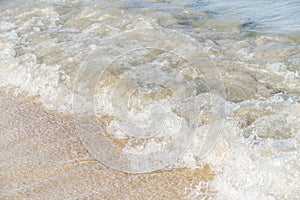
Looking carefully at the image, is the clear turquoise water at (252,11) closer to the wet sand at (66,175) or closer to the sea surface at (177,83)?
the sea surface at (177,83)

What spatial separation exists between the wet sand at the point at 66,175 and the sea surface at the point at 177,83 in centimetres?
8

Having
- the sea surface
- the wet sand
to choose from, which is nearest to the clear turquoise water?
the sea surface

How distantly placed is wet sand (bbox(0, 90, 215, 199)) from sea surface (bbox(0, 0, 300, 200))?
0.27 ft

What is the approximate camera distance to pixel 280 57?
15.7 ft

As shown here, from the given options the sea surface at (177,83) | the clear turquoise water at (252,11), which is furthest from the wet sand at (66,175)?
the clear turquoise water at (252,11)

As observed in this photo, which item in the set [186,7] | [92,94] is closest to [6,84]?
[92,94]

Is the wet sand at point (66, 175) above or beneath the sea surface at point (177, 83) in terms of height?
beneath

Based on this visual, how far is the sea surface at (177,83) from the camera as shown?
3191 mm

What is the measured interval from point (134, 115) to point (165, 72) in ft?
2.57

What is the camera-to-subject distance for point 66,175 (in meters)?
3.18

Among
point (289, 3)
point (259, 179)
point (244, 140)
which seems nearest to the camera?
point (259, 179)

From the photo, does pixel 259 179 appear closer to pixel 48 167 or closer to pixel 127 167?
pixel 127 167

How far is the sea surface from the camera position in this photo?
3191 mm

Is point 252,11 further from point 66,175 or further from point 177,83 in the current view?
point 66,175
